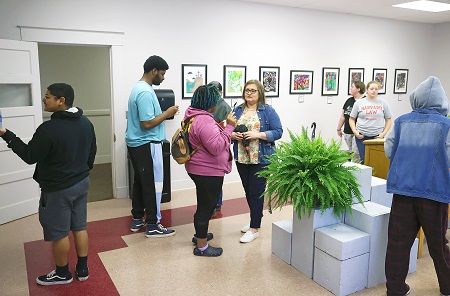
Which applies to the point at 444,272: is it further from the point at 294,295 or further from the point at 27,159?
Result: the point at 27,159

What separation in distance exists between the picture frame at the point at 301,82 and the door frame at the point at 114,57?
9.19 feet

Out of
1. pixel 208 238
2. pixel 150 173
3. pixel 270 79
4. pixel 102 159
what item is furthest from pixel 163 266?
pixel 102 159

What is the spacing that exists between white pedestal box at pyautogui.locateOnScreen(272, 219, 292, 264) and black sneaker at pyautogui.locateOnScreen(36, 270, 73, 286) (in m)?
1.70

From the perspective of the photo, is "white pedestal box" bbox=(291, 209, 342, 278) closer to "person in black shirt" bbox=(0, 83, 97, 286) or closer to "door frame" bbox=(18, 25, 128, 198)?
"person in black shirt" bbox=(0, 83, 97, 286)

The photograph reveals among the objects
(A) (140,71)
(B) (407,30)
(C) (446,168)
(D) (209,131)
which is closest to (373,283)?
(C) (446,168)

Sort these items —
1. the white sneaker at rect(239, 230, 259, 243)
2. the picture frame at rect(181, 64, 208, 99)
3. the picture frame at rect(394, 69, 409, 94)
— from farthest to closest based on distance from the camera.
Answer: the picture frame at rect(394, 69, 409, 94) → the picture frame at rect(181, 64, 208, 99) → the white sneaker at rect(239, 230, 259, 243)

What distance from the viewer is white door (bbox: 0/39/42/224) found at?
402 centimetres

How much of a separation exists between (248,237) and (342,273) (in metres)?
1.13

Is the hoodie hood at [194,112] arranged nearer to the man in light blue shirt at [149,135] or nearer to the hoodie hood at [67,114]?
the man in light blue shirt at [149,135]

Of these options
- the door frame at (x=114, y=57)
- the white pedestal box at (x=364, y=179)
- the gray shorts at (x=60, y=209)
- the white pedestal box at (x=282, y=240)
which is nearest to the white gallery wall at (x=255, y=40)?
the door frame at (x=114, y=57)

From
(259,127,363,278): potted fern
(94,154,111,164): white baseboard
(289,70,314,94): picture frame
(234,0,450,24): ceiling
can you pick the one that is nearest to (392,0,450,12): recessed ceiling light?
(234,0,450,24): ceiling

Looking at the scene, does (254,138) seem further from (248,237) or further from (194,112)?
(248,237)

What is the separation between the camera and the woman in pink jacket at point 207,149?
305 cm

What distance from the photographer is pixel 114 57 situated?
4.84 m
